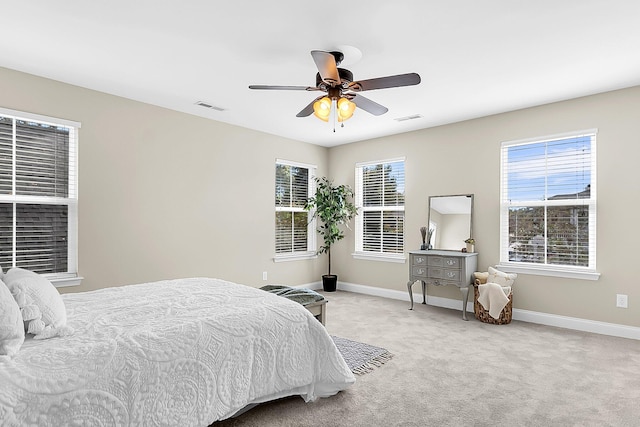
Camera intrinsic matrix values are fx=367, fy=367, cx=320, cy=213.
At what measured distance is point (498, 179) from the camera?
468 centimetres

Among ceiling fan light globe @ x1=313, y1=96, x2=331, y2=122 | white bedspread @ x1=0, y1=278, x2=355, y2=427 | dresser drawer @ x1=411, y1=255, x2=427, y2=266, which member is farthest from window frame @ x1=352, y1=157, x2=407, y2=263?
white bedspread @ x1=0, y1=278, x2=355, y2=427

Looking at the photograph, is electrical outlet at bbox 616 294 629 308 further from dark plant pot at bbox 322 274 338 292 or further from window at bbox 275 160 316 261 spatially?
window at bbox 275 160 316 261

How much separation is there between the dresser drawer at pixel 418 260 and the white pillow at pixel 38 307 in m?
3.97

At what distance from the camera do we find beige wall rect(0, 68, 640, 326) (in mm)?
3787

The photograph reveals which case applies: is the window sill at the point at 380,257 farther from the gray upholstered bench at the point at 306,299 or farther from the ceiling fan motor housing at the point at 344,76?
the ceiling fan motor housing at the point at 344,76

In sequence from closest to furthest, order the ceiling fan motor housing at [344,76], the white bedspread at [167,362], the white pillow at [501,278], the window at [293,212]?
the white bedspread at [167,362] < the ceiling fan motor housing at [344,76] < the white pillow at [501,278] < the window at [293,212]

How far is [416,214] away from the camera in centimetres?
550

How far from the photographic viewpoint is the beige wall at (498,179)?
3799mm

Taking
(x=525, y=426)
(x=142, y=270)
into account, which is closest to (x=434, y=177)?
(x=525, y=426)

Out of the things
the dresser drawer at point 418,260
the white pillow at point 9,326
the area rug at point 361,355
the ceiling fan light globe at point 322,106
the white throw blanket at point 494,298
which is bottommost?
the area rug at point 361,355

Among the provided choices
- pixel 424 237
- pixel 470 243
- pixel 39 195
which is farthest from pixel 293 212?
pixel 39 195

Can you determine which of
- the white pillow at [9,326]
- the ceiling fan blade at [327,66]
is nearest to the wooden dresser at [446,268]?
the ceiling fan blade at [327,66]

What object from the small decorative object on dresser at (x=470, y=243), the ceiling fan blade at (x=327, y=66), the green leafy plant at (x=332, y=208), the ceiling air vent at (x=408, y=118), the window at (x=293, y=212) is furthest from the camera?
the green leafy plant at (x=332, y=208)

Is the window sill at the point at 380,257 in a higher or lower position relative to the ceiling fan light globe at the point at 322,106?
lower
